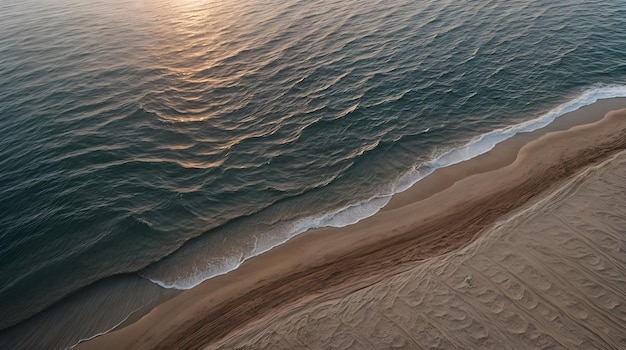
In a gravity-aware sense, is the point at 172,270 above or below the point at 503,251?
below

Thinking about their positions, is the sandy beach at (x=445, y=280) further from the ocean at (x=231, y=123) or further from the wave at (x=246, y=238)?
the ocean at (x=231, y=123)

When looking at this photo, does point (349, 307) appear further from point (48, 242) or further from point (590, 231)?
point (48, 242)

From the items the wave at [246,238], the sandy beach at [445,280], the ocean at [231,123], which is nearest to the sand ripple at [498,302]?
the sandy beach at [445,280]

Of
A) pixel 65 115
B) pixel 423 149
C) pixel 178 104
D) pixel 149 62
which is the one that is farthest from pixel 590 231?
pixel 149 62

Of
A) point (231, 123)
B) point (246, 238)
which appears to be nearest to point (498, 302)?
point (246, 238)

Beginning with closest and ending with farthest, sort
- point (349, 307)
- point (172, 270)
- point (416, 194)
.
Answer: point (349, 307) → point (172, 270) → point (416, 194)

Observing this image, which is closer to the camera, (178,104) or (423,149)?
(423,149)
